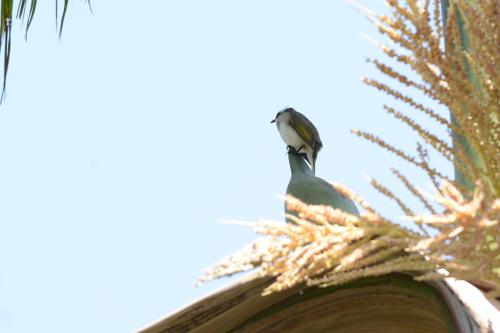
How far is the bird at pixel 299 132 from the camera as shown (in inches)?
188

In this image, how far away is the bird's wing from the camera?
4859 mm

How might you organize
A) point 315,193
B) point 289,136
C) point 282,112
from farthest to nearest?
point 282,112
point 289,136
point 315,193

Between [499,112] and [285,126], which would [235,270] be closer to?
[499,112]

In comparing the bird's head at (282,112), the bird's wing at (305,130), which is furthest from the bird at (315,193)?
the bird's head at (282,112)

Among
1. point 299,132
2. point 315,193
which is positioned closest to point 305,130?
point 299,132

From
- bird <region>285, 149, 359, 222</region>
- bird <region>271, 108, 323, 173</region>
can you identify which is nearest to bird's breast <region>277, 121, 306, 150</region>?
bird <region>271, 108, 323, 173</region>

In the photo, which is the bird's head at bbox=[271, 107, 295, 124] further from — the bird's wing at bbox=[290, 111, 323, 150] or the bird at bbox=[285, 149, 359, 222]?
the bird at bbox=[285, 149, 359, 222]

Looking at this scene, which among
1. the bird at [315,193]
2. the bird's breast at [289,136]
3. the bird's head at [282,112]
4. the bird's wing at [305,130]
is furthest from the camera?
the bird's head at [282,112]

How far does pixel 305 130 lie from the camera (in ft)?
16.1

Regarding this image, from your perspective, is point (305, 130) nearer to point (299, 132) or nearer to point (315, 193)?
point (299, 132)

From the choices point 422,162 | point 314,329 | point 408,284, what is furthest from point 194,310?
point 422,162

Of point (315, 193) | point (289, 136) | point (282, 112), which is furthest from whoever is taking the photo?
point (282, 112)

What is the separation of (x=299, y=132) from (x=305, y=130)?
50 mm

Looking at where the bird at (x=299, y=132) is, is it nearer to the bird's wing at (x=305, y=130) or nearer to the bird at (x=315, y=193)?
the bird's wing at (x=305, y=130)
